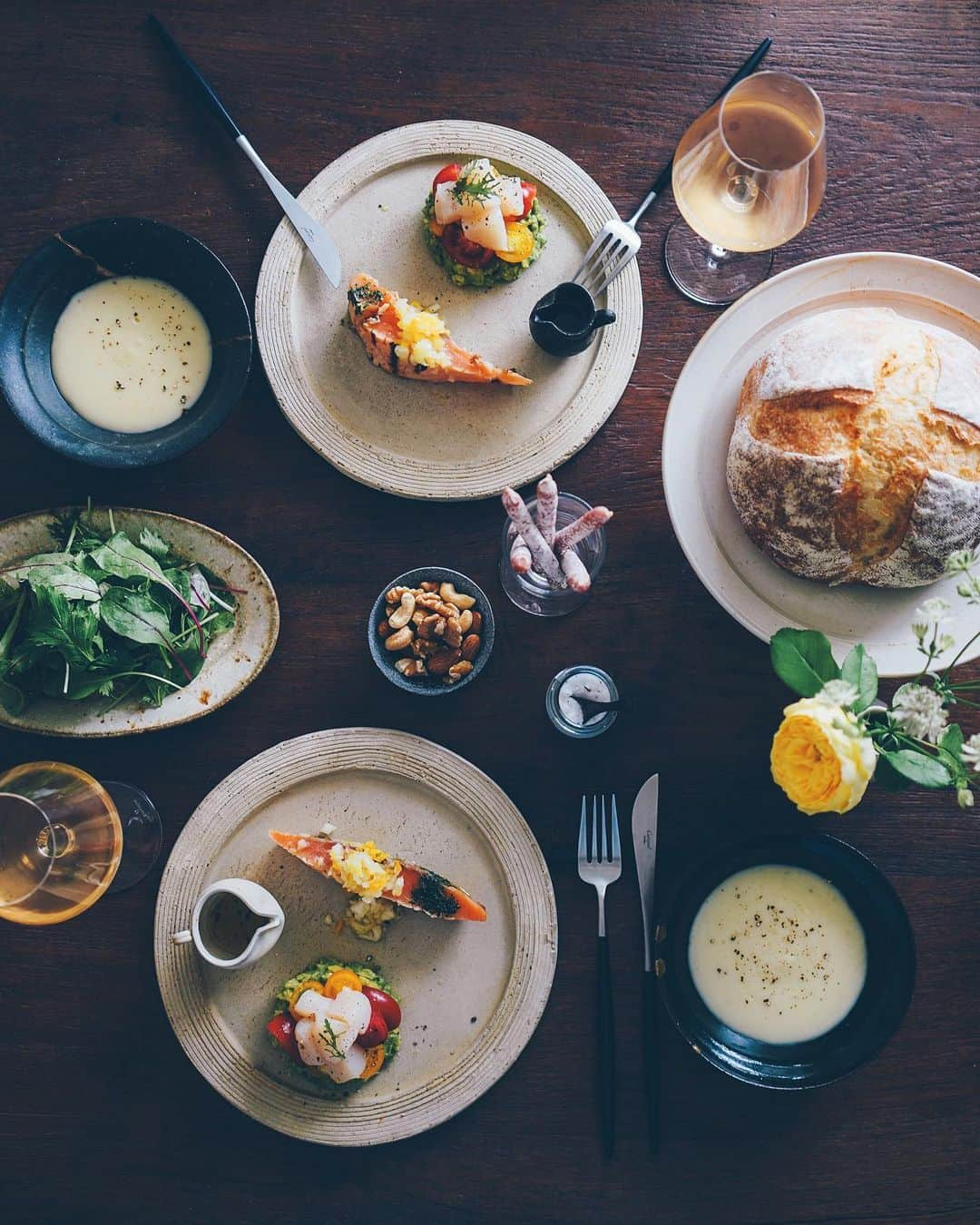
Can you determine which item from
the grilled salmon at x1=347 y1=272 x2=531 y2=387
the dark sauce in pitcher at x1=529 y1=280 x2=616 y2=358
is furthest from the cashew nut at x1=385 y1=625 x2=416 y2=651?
the dark sauce in pitcher at x1=529 y1=280 x2=616 y2=358

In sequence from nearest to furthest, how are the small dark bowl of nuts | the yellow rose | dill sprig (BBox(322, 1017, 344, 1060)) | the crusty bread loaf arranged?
1. the yellow rose
2. the crusty bread loaf
3. dill sprig (BBox(322, 1017, 344, 1060))
4. the small dark bowl of nuts

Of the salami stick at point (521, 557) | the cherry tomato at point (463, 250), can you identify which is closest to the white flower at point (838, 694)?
the salami stick at point (521, 557)

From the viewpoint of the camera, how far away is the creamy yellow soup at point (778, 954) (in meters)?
1.61

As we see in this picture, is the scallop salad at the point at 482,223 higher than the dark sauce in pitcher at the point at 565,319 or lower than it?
higher

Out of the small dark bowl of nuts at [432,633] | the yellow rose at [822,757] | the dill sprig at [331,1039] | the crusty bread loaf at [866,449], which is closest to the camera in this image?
the yellow rose at [822,757]

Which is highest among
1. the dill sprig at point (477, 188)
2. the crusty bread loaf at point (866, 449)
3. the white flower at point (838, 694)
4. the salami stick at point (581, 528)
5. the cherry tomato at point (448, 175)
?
the cherry tomato at point (448, 175)

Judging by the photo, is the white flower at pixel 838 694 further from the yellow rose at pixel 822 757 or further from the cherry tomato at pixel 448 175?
the cherry tomato at pixel 448 175

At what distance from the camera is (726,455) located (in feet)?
5.05

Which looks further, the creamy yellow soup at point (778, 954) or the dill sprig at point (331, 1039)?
the creamy yellow soup at point (778, 954)

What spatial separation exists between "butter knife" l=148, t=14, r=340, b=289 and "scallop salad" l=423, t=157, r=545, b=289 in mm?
185

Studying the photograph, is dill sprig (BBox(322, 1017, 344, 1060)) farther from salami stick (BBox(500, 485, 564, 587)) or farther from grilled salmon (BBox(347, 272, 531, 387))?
grilled salmon (BBox(347, 272, 531, 387))

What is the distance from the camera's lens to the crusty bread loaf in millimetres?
1369

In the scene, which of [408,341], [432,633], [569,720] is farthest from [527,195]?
[569,720]

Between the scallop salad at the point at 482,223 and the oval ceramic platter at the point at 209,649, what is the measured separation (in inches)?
26.0
